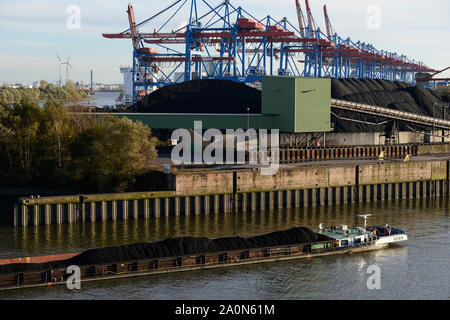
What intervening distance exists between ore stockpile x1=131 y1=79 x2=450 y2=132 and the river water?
1250 inches

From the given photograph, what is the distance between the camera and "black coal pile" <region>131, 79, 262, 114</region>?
100062mm

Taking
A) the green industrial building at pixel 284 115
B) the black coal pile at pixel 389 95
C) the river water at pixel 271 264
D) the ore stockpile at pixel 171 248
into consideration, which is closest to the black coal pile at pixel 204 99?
the green industrial building at pixel 284 115

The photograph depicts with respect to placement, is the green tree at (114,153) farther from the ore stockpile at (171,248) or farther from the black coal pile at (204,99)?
the black coal pile at (204,99)

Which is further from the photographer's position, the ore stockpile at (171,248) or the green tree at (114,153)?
the green tree at (114,153)

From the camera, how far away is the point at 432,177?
76562 millimetres

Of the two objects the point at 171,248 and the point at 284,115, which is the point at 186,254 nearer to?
the point at 171,248

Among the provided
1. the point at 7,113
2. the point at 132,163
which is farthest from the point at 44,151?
the point at 132,163

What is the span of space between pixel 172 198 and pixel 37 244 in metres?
15.1

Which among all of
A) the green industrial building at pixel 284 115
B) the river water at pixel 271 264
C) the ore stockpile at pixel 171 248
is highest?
the green industrial building at pixel 284 115

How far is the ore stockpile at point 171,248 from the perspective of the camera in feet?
135

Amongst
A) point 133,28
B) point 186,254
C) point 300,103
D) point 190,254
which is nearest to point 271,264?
point 190,254

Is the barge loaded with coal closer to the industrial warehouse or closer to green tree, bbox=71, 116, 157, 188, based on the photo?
the industrial warehouse

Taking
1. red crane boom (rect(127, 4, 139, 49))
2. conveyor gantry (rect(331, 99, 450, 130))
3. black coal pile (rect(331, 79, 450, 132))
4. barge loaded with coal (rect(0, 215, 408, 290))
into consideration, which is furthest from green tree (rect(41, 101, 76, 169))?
red crane boom (rect(127, 4, 139, 49))
